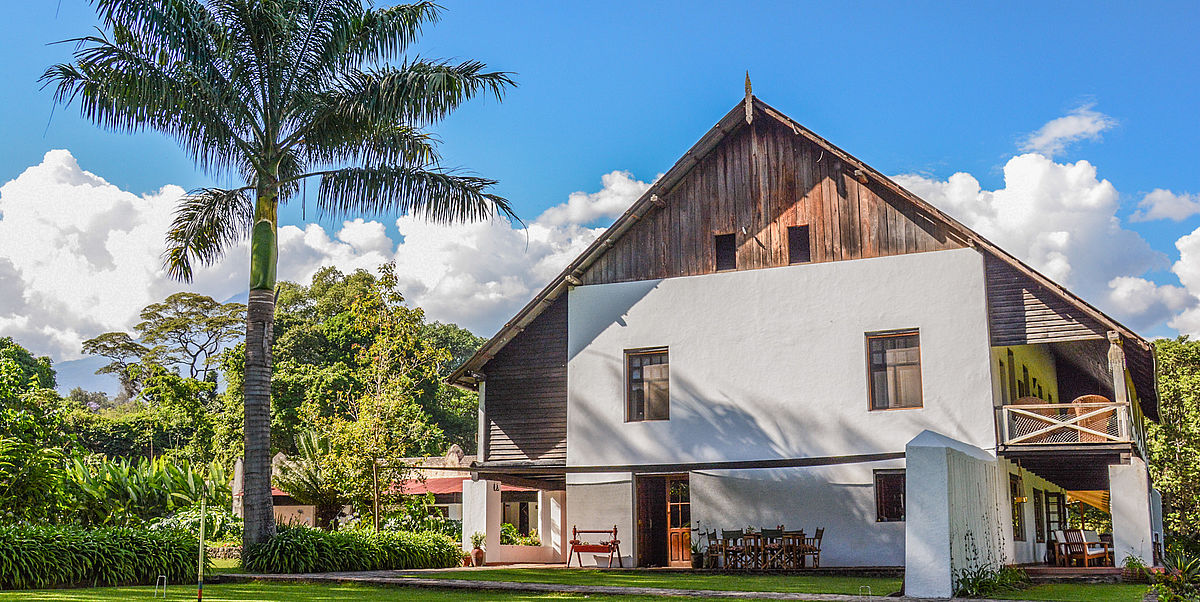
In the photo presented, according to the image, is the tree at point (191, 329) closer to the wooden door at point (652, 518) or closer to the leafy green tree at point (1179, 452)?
the wooden door at point (652, 518)

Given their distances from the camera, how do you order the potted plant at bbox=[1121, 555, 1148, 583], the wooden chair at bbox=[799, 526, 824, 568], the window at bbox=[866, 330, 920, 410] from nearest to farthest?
the potted plant at bbox=[1121, 555, 1148, 583]
the wooden chair at bbox=[799, 526, 824, 568]
the window at bbox=[866, 330, 920, 410]

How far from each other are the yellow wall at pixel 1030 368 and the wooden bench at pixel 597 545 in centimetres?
696

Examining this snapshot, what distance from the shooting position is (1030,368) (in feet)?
Result: 66.6

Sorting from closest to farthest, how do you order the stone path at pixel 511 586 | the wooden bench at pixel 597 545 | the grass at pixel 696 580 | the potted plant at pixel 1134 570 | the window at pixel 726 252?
the stone path at pixel 511 586, the grass at pixel 696 580, the potted plant at pixel 1134 570, the wooden bench at pixel 597 545, the window at pixel 726 252

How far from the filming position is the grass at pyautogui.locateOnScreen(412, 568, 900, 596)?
1266cm

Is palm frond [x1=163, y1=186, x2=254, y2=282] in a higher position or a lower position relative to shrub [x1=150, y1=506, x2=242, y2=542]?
higher

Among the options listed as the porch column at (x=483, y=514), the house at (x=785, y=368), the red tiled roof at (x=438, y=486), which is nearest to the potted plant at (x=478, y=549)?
the porch column at (x=483, y=514)

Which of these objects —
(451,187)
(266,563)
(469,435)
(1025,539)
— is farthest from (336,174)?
(469,435)

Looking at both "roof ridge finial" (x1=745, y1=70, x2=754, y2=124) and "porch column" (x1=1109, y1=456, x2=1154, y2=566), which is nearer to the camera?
"porch column" (x1=1109, y1=456, x2=1154, y2=566)

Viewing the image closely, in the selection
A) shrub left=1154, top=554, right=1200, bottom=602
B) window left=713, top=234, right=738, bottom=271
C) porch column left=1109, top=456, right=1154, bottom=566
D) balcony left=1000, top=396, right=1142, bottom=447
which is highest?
window left=713, top=234, right=738, bottom=271

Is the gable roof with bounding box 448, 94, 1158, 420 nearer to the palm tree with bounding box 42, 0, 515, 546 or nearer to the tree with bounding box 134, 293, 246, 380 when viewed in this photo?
the palm tree with bounding box 42, 0, 515, 546

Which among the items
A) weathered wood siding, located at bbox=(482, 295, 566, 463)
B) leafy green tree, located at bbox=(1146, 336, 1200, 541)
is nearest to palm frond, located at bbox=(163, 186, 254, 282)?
weathered wood siding, located at bbox=(482, 295, 566, 463)

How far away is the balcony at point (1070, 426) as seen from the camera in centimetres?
1553

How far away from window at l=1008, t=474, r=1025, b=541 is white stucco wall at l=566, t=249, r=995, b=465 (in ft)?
8.29
